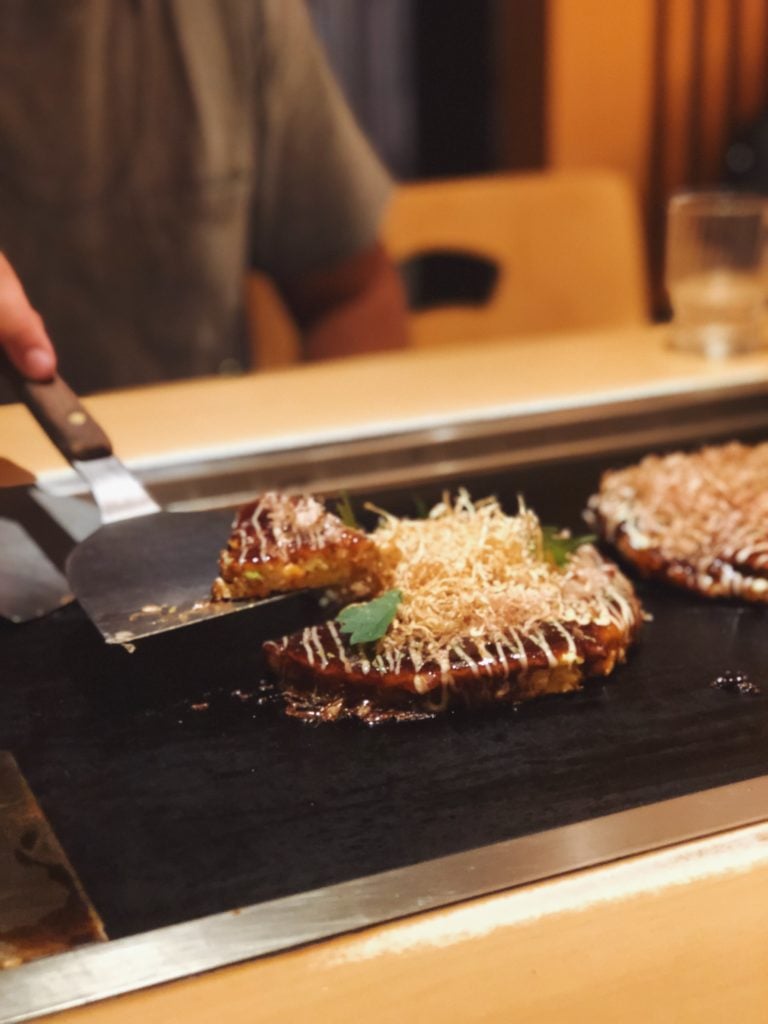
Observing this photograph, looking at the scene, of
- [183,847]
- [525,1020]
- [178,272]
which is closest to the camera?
[525,1020]

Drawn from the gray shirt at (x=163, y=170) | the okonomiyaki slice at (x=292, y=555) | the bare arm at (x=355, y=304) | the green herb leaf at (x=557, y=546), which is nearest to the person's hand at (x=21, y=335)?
the okonomiyaki slice at (x=292, y=555)

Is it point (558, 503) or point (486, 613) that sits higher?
point (486, 613)

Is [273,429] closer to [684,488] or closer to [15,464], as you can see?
[15,464]

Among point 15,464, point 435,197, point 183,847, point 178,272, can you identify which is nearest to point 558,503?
point 15,464

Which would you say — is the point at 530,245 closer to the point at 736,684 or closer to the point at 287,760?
the point at 736,684

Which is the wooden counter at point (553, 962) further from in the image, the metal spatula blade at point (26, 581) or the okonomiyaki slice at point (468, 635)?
the metal spatula blade at point (26, 581)
